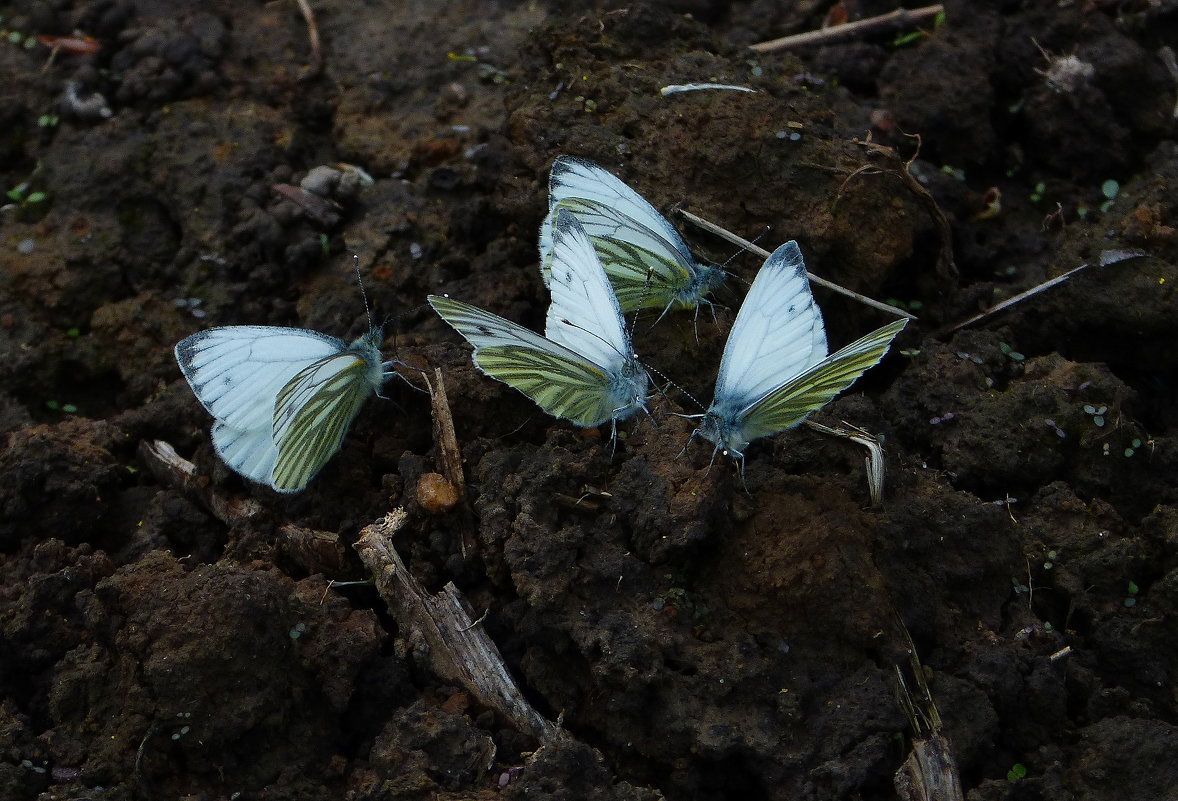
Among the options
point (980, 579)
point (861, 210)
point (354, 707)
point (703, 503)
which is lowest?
point (354, 707)

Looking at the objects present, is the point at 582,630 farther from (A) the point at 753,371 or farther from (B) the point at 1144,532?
(B) the point at 1144,532

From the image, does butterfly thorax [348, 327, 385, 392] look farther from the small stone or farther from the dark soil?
the small stone

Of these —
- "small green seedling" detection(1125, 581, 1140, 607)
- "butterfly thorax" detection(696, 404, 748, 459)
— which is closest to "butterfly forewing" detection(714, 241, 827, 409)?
"butterfly thorax" detection(696, 404, 748, 459)

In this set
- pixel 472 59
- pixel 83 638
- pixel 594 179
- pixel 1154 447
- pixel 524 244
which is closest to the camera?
pixel 83 638

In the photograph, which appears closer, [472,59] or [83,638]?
[83,638]

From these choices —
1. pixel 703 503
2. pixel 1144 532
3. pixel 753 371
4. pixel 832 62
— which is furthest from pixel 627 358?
pixel 832 62
